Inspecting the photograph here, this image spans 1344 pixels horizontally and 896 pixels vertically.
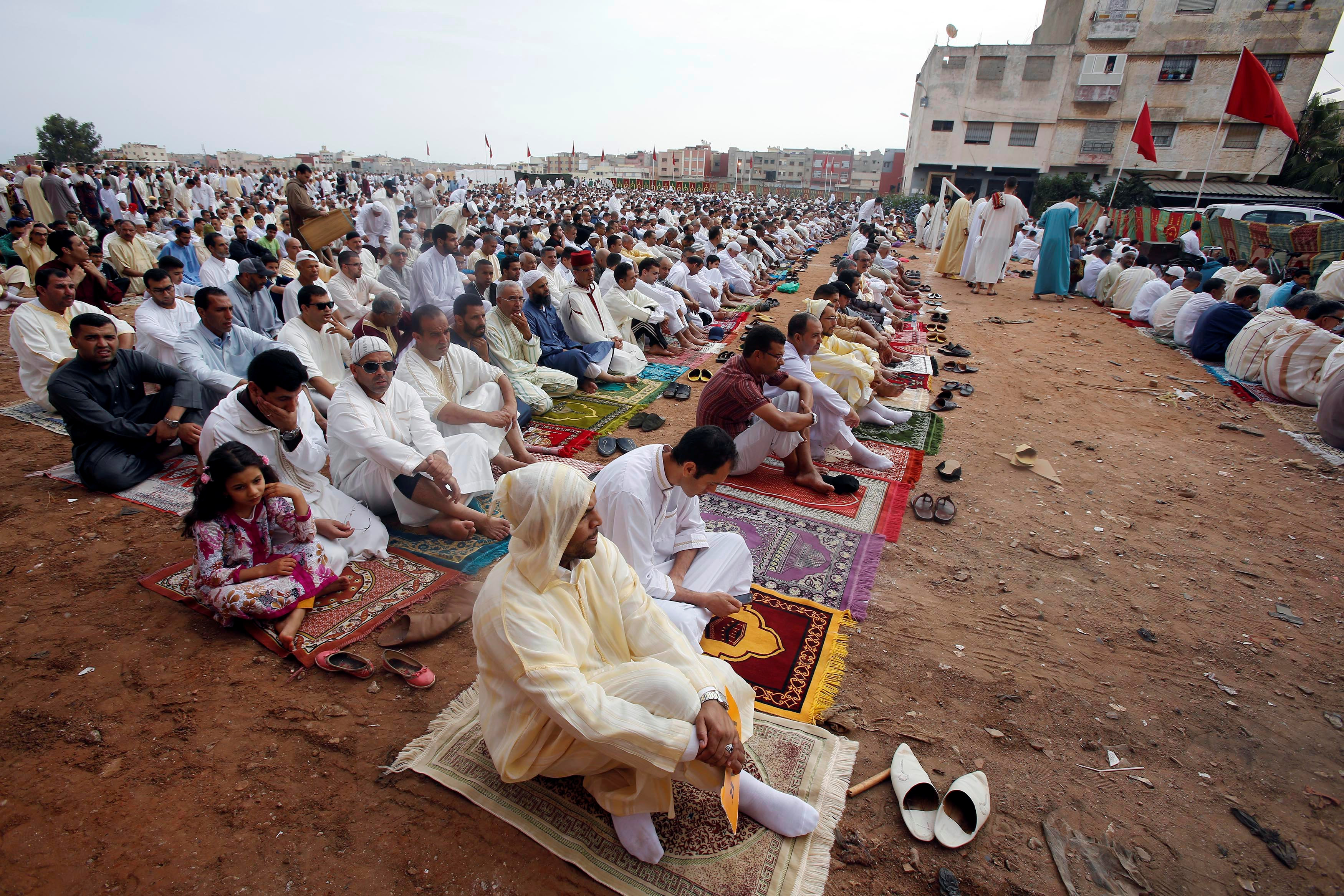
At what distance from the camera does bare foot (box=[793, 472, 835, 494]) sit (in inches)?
171

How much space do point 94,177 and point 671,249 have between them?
14.1 m

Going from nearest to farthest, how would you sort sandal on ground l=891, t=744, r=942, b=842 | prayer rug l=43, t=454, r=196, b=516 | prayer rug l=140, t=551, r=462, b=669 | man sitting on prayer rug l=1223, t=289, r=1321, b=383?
sandal on ground l=891, t=744, r=942, b=842, prayer rug l=140, t=551, r=462, b=669, prayer rug l=43, t=454, r=196, b=516, man sitting on prayer rug l=1223, t=289, r=1321, b=383

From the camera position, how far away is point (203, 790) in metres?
2.06

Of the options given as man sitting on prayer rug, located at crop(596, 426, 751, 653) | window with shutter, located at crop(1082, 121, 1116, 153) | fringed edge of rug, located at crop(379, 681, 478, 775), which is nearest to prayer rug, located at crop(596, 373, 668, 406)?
man sitting on prayer rug, located at crop(596, 426, 751, 653)

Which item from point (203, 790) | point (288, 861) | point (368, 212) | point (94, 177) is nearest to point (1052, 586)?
point (288, 861)

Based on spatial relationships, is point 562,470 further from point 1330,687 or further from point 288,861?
point 1330,687

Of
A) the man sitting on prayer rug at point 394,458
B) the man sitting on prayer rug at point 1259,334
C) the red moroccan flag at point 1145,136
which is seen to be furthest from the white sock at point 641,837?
the red moroccan flag at point 1145,136

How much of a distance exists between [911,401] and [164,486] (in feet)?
20.2

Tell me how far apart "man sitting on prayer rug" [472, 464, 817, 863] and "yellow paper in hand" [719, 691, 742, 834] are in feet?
0.10

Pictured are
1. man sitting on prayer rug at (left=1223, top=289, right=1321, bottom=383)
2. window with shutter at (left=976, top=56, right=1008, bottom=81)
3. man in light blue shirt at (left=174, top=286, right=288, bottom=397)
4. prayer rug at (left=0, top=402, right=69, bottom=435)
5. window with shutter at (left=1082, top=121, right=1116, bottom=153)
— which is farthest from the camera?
window with shutter at (left=976, top=56, right=1008, bottom=81)

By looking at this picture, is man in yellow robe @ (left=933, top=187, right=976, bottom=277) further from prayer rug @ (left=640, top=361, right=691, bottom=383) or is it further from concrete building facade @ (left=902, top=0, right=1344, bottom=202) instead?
concrete building facade @ (left=902, top=0, right=1344, bottom=202)

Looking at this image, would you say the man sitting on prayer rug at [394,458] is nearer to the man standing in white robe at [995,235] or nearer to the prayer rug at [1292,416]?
the prayer rug at [1292,416]

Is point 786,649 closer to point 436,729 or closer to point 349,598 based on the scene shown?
point 436,729

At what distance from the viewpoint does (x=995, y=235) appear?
39.2ft
